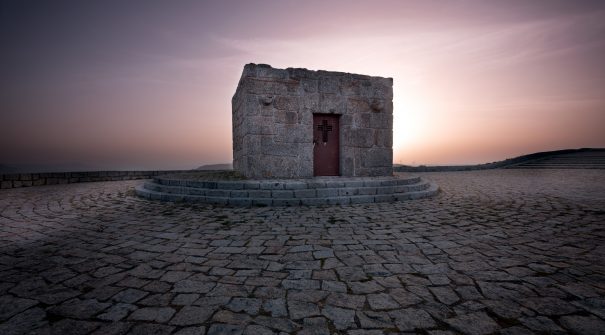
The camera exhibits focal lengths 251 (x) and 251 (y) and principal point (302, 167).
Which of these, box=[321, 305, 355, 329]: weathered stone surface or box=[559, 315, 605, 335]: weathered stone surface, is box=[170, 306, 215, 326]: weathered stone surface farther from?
box=[559, 315, 605, 335]: weathered stone surface

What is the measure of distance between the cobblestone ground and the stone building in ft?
11.4

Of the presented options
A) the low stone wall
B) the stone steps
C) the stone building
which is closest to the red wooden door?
the stone building

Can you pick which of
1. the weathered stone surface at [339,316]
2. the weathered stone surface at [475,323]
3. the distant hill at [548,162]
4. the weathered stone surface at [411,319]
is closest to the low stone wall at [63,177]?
the weathered stone surface at [339,316]

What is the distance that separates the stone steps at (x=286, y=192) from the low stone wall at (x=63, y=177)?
7.03m

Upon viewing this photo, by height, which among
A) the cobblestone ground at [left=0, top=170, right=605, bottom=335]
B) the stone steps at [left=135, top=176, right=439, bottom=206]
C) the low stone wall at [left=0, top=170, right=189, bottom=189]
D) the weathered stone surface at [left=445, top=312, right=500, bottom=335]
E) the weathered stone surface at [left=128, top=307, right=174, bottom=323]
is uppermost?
the low stone wall at [left=0, top=170, right=189, bottom=189]

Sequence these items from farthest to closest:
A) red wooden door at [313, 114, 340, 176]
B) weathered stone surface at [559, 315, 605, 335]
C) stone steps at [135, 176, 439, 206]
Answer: red wooden door at [313, 114, 340, 176] → stone steps at [135, 176, 439, 206] → weathered stone surface at [559, 315, 605, 335]

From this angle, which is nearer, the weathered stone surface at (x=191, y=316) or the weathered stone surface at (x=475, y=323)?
the weathered stone surface at (x=475, y=323)

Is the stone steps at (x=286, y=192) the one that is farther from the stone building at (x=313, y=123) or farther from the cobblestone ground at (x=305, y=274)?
the stone building at (x=313, y=123)

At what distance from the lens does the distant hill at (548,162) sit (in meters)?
15.9

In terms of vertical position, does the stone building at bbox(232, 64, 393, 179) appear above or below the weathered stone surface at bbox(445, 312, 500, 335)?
above

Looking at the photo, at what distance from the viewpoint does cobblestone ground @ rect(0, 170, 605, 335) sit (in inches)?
72.5

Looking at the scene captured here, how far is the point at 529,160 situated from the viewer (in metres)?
19.2

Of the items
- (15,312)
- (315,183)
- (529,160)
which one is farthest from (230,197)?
(529,160)

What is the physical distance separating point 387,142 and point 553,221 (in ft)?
17.0
